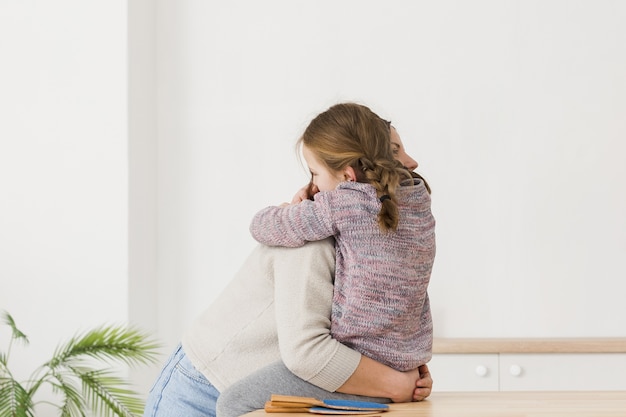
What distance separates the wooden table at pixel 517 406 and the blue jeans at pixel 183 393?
0.24m

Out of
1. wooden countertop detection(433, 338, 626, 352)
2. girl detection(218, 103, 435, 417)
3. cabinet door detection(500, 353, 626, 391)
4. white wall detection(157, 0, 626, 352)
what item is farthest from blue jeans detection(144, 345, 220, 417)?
white wall detection(157, 0, 626, 352)

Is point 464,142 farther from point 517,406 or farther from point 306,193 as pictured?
point 517,406

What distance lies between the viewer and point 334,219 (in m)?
1.36

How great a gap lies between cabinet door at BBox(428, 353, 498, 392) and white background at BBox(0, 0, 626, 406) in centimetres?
35

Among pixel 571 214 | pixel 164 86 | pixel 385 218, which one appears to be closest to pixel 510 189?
pixel 571 214

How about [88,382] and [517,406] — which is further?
[88,382]

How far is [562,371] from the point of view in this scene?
3129 millimetres

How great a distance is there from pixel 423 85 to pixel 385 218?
227 centimetres

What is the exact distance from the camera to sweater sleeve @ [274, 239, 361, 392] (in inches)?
51.8

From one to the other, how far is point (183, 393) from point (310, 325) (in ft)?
0.99

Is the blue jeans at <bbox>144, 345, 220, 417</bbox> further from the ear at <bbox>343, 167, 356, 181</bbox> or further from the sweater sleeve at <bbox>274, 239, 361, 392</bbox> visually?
the ear at <bbox>343, 167, 356, 181</bbox>

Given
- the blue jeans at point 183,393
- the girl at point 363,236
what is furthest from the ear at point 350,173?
the blue jeans at point 183,393

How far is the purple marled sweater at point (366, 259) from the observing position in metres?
1.35

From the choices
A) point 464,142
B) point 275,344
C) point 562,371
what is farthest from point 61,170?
point 275,344
